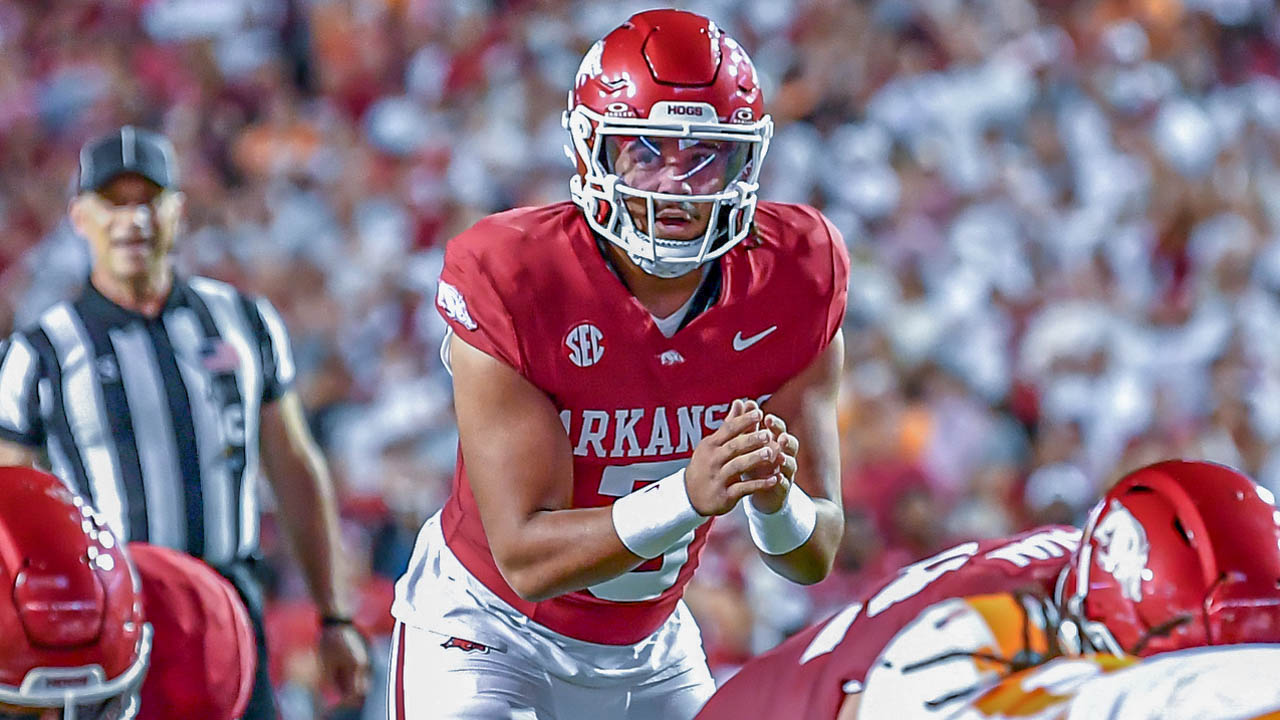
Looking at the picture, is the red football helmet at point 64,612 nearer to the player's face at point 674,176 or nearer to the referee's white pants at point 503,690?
the referee's white pants at point 503,690

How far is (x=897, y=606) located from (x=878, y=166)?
5.77 metres

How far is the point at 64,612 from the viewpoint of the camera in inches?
81.8

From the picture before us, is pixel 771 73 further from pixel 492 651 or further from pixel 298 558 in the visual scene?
pixel 492 651

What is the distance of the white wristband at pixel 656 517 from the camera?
247 cm

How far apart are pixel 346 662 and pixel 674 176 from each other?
1.39 metres

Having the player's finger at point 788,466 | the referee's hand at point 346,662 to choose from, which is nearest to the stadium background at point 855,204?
the referee's hand at point 346,662

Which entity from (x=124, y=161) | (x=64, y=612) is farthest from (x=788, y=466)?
(x=124, y=161)

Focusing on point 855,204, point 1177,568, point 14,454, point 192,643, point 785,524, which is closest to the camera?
point 1177,568

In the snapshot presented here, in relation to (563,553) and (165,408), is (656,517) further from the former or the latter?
(165,408)

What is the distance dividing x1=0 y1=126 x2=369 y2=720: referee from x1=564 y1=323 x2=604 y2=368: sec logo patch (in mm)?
1188

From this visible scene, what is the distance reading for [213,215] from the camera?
8.61 metres

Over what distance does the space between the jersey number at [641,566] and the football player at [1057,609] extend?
0.61 m

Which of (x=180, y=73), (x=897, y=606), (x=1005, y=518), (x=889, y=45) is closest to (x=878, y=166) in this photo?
(x=889, y=45)

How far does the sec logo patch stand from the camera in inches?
106
